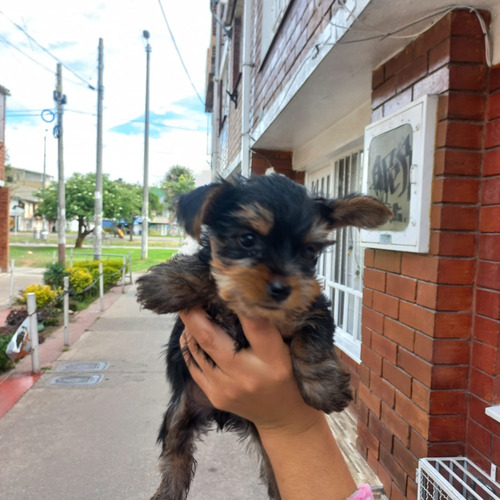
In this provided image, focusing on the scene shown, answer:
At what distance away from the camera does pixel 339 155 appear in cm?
491

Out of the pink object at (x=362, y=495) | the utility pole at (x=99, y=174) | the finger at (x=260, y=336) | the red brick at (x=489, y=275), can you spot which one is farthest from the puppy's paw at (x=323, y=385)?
the utility pole at (x=99, y=174)

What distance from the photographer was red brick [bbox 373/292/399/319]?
2.70 m

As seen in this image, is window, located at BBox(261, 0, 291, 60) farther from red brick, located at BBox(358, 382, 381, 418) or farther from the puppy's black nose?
the puppy's black nose

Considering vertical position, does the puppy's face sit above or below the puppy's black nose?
above

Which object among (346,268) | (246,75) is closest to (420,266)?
(346,268)

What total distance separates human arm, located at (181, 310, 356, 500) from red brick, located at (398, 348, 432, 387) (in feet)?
2.96

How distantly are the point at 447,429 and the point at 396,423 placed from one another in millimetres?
398

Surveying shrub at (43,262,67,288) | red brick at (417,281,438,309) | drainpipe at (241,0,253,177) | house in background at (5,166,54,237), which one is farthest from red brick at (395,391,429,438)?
house in background at (5,166,54,237)

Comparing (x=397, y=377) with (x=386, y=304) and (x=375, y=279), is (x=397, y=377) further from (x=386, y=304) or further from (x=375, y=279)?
(x=375, y=279)

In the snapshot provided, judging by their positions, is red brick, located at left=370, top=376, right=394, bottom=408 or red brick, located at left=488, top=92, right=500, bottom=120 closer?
red brick, located at left=488, top=92, right=500, bottom=120

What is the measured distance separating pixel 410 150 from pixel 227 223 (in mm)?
1316

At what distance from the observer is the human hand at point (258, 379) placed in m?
1.56

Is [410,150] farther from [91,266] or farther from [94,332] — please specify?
[91,266]

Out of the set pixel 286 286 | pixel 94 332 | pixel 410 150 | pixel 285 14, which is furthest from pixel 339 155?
pixel 94 332
